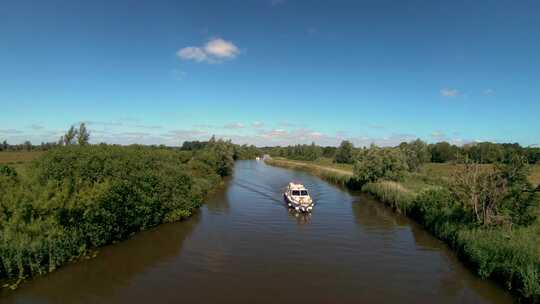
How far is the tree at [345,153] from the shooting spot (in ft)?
352

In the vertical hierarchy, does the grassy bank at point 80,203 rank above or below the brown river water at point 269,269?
above

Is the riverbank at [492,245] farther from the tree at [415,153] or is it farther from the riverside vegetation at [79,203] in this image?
the tree at [415,153]

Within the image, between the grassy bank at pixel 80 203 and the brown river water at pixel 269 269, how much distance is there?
3.34 feet

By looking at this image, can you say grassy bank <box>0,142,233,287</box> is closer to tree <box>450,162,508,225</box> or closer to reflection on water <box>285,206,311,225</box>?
reflection on water <box>285,206,311,225</box>

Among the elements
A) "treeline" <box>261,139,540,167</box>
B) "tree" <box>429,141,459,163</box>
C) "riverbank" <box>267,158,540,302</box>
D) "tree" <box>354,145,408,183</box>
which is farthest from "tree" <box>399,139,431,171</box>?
"riverbank" <box>267,158,540,302</box>

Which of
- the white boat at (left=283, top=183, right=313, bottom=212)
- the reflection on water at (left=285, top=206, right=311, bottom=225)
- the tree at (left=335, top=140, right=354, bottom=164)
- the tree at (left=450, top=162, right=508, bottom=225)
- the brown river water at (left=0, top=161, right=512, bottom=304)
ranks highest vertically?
the tree at (left=335, top=140, right=354, bottom=164)

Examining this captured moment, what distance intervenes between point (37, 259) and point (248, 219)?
649 inches

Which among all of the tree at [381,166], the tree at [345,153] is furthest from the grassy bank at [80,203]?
the tree at [345,153]

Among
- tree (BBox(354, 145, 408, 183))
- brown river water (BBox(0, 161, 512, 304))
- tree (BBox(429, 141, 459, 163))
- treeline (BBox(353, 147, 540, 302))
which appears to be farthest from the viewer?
tree (BBox(429, 141, 459, 163))

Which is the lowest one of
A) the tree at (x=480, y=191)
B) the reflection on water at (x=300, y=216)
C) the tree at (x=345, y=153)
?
the reflection on water at (x=300, y=216)

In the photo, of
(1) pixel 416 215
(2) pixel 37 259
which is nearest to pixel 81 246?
(2) pixel 37 259

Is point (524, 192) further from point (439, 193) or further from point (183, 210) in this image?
point (183, 210)

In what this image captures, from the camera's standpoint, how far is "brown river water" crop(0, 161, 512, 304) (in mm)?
14078

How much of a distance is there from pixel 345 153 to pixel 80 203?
10002cm
